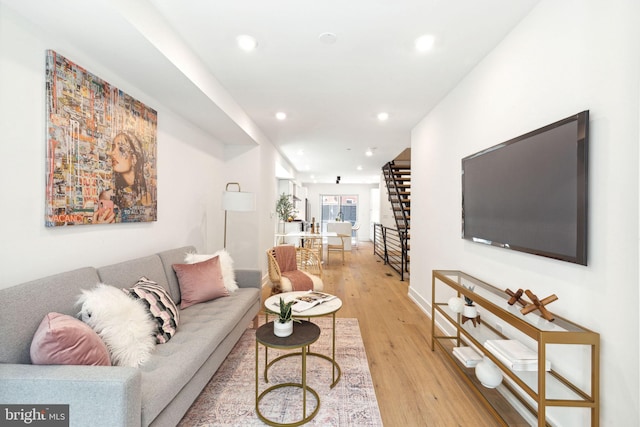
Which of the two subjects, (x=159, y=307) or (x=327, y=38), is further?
(x=327, y=38)

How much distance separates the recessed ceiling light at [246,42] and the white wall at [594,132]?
1.84m

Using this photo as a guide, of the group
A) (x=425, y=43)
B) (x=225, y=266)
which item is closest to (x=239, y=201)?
(x=225, y=266)

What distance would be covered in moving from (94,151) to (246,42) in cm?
134

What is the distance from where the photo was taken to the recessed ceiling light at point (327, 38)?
2076 mm

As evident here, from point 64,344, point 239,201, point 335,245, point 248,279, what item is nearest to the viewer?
point 64,344

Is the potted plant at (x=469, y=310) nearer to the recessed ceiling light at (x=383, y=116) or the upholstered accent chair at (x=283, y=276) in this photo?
the upholstered accent chair at (x=283, y=276)

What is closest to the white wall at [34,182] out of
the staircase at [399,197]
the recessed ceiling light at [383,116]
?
the recessed ceiling light at [383,116]

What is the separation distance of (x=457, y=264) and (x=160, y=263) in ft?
8.82

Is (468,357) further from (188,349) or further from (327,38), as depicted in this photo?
(327,38)

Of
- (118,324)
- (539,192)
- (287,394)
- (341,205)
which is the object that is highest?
(341,205)

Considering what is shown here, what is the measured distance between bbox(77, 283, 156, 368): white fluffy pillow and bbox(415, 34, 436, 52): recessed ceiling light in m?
2.63

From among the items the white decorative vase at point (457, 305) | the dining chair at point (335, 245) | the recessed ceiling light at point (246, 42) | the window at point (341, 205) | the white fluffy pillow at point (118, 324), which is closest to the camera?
the white fluffy pillow at point (118, 324)

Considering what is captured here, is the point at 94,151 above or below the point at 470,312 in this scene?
above

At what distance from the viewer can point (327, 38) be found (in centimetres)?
211
